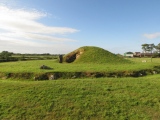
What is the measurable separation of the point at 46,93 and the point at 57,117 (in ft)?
8.27

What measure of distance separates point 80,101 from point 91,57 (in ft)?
52.5

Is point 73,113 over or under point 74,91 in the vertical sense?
under

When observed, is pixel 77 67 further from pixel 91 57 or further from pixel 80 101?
pixel 80 101

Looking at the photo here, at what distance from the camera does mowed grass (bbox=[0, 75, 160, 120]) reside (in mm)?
9094

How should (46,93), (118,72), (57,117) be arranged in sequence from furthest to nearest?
(118,72)
(46,93)
(57,117)

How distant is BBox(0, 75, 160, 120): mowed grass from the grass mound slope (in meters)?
11.7

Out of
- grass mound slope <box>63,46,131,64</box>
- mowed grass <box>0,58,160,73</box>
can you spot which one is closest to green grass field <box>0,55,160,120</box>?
mowed grass <box>0,58,160,73</box>

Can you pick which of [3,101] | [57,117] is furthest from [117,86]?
[3,101]

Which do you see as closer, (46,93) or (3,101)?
(3,101)

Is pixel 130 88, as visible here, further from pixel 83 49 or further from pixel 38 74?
pixel 83 49

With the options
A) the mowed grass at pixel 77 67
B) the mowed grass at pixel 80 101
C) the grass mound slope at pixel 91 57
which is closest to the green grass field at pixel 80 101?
the mowed grass at pixel 80 101

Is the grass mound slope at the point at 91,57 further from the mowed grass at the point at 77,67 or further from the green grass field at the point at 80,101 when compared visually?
the green grass field at the point at 80,101

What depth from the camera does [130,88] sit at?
12312 mm

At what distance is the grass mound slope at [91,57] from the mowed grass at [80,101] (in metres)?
11.7
